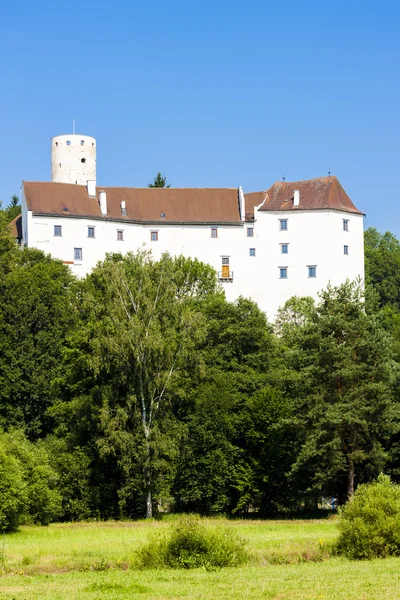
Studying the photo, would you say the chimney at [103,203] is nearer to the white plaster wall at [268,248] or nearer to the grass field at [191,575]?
the white plaster wall at [268,248]

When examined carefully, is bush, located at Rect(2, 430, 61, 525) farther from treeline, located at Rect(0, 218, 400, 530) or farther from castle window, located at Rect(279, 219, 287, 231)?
castle window, located at Rect(279, 219, 287, 231)

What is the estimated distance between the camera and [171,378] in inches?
1962

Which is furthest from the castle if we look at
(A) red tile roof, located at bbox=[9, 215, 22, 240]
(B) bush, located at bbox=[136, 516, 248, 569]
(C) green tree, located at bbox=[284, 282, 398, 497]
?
(B) bush, located at bbox=[136, 516, 248, 569]

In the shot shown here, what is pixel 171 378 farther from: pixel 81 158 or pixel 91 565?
pixel 81 158

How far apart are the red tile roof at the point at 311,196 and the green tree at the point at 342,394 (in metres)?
45.4

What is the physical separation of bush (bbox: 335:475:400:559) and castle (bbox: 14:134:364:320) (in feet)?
207

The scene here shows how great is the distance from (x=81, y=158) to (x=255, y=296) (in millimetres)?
22857

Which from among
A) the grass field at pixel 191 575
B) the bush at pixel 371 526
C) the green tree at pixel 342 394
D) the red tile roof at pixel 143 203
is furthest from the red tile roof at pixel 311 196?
the bush at pixel 371 526

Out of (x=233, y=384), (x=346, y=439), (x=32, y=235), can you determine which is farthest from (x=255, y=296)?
(x=346, y=439)

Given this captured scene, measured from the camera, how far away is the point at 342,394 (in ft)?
153

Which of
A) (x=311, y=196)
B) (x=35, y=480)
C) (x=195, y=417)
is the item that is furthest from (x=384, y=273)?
(x=35, y=480)

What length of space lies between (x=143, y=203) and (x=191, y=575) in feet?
237

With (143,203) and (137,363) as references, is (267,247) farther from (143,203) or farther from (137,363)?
(137,363)

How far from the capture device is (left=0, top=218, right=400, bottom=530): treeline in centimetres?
4588
